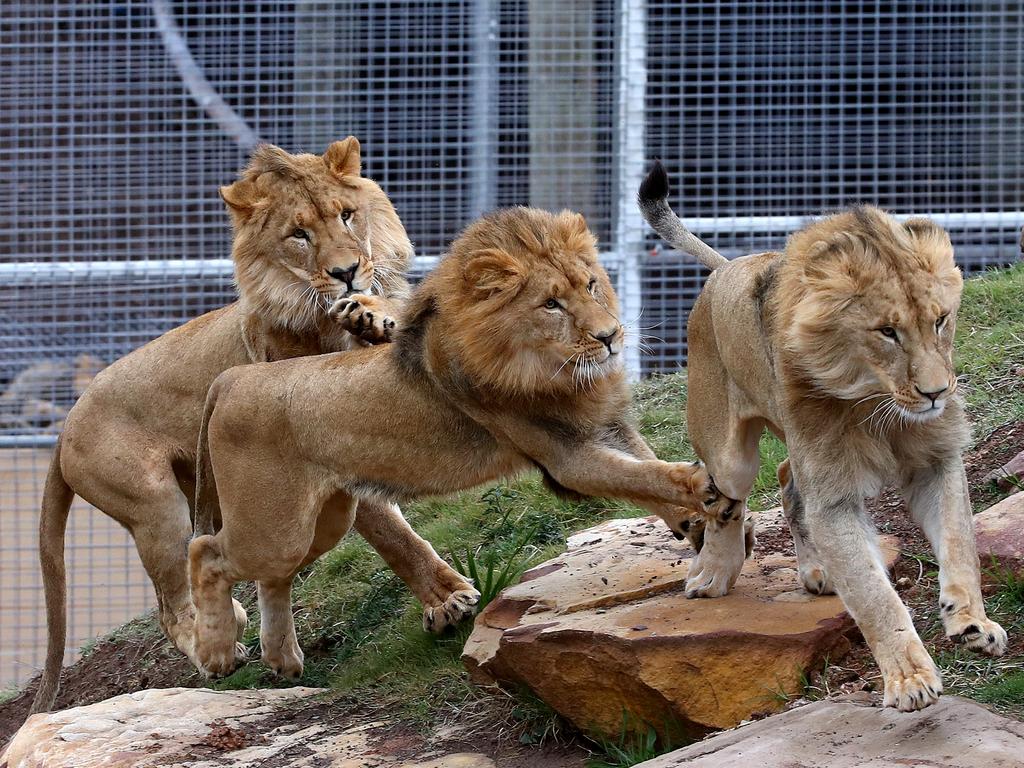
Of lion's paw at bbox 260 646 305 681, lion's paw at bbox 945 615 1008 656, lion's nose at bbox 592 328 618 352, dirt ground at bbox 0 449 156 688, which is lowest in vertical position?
dirt ground at bbox 0 449 156 688

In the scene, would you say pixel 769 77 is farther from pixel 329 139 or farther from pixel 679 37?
pixel 329 139

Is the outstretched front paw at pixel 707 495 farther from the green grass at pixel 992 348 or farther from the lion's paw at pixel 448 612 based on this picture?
the green grass at pixel 992 348

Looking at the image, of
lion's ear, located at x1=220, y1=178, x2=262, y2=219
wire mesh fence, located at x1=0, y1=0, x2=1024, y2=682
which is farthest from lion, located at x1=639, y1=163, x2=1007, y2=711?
wire mesh fence, located at x1=0, y1=0, x2=1024, y2=682

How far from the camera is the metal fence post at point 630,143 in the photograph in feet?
24.3

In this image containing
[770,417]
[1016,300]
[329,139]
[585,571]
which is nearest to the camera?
[770,417]

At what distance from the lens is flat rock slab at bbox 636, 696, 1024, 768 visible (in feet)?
9.05

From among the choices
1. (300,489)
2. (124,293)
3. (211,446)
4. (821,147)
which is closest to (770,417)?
(300,489)

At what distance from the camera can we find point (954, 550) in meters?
3.02

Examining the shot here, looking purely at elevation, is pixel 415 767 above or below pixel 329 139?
below

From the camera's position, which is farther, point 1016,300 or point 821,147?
point 821,147

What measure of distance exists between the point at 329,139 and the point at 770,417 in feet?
16.5

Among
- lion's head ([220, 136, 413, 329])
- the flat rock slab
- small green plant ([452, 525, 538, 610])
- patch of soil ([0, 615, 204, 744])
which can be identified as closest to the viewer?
the flat rock slab

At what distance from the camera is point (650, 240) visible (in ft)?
24.8

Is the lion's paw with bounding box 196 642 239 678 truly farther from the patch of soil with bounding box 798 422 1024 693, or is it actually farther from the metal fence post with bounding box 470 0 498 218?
the metal fence post with bounding box 470 0 498 218
